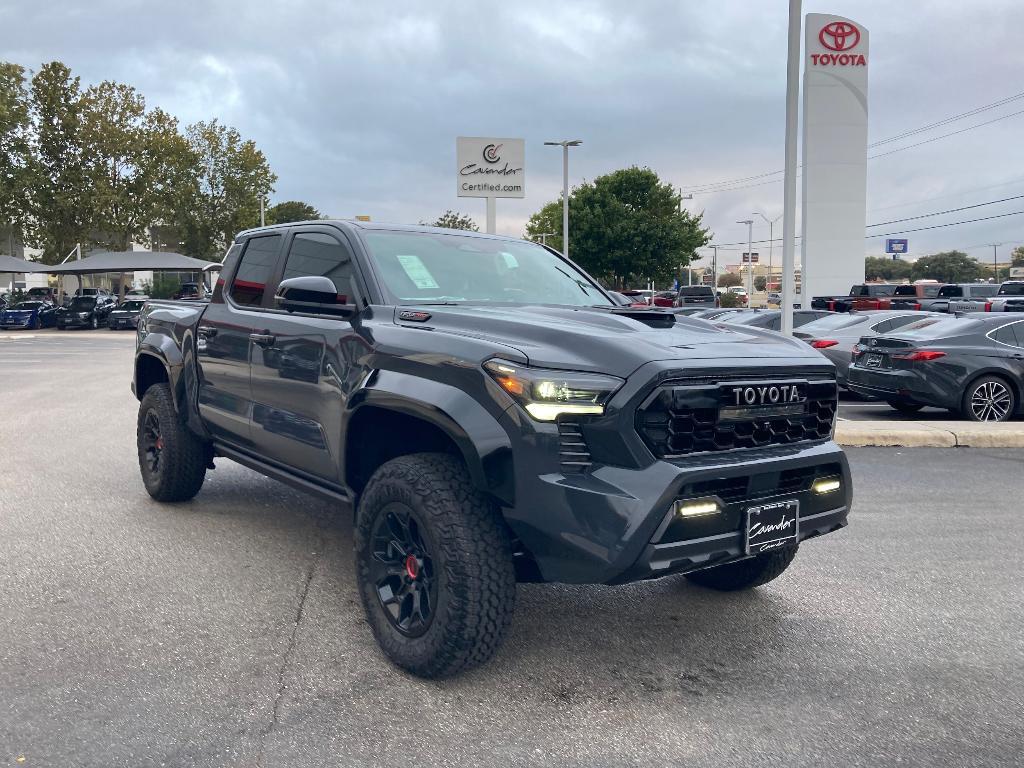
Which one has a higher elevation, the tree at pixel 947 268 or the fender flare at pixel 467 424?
the tree at pixel 947 268

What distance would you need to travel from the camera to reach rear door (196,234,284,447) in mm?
5203

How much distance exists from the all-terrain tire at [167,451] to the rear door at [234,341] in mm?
457

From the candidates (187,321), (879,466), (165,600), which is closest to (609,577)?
(165,600)

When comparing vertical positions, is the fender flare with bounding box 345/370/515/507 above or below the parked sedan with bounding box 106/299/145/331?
above

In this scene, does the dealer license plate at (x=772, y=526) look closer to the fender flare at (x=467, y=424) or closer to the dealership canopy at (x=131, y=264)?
the fender flare at (x=467, y=424)

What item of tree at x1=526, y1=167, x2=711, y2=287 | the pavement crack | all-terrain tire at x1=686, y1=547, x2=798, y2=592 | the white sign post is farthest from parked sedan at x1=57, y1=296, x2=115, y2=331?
all-terrain tire at x1=686, y1=547, x2=798, y2=592

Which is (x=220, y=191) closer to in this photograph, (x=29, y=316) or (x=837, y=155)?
(x=29, y=316)

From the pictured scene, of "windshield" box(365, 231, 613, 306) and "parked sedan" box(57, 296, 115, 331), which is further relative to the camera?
"parked sedan" box(57, 296, 115, 331)

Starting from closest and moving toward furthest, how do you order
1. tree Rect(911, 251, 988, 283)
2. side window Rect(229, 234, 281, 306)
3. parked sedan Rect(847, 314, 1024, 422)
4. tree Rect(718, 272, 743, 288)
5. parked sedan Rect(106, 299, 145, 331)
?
side window Rect(229, 234, 281, 306) < parked sedan Rect(847, 314, 1024, 422) < parked sedan Rect(106, 299, 145, 331) < tree Rect(911, 251, 988, 283) < tree Rect(718, 272, 743, 288)

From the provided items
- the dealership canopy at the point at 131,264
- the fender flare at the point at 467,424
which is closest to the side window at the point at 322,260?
the fender flare at the point at 467,424

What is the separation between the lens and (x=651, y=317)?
164 inches

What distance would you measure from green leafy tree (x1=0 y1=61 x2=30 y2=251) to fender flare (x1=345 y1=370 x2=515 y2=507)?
47.0 m

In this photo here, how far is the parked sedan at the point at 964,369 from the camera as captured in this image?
11273 millimetres

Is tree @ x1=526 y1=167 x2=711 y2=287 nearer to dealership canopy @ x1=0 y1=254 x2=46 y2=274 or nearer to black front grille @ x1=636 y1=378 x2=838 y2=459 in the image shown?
dealership canopy @ x1=0 y1=254 x2=46 y2=274
